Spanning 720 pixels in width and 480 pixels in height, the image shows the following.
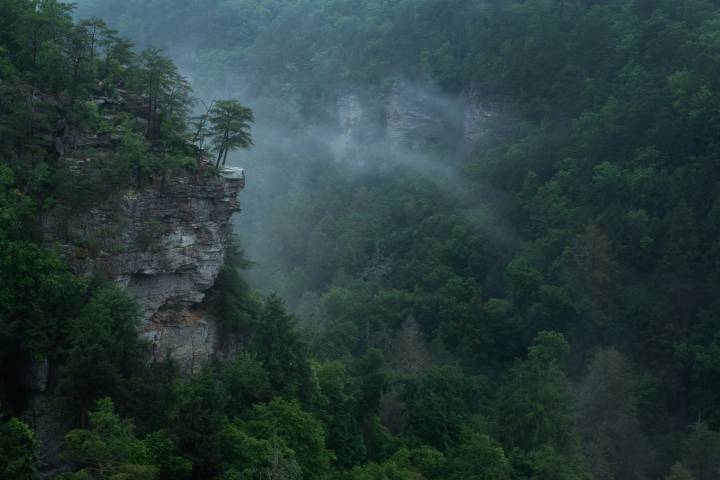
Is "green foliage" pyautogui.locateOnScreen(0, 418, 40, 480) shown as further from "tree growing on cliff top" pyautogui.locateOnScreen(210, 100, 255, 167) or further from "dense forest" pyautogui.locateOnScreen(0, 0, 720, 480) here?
"tree growing on cliff top" pyautogui.locateOnScreen(210, 100, 255, 167)

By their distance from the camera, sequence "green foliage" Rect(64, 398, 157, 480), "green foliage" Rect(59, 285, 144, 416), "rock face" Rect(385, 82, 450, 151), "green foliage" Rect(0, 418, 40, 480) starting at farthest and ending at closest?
"rock face" Rect(385, 82, 450, 151) → "green foliage" Rect(59, 285, 144, 416) → "green foliage" Rect(64, 398, 157, 480) → "green foliage" Rect(0, 418, 40, 480)

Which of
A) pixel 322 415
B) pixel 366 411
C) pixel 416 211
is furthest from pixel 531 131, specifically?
pixel 322 415

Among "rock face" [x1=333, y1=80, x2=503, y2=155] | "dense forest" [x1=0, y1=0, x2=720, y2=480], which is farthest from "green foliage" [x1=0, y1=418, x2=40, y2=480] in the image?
"rock face" [x1=333, y1=80, x2=503, y2=155]

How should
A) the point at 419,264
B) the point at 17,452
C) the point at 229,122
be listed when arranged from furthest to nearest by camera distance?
the point at 419,264
the point at 229,122
the point at 17,452

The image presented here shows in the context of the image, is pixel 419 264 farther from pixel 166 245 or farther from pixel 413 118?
pixel 166 245

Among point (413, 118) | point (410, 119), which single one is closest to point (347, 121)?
point (410, 119)

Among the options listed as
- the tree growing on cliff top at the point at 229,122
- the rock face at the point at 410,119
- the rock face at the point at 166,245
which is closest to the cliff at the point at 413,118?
the rock face at the point at 410,119

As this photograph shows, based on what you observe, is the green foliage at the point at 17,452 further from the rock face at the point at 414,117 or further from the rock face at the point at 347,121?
the rock face at the point at 347,121
